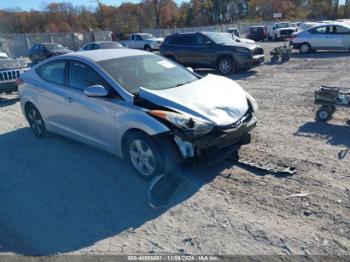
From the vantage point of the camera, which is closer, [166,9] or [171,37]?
[171,37]

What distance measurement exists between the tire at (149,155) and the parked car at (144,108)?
1 centimetres

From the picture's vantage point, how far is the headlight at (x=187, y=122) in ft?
12.6

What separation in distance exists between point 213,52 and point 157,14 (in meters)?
65.4

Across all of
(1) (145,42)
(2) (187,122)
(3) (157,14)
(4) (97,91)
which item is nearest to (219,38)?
(4) (97,91)

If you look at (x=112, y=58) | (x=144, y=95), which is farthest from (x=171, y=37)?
(x=144, y=95)

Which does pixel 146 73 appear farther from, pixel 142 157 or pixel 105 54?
pixel 142 157

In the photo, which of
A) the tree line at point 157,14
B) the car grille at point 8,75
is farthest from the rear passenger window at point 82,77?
the tree line at point 157,14

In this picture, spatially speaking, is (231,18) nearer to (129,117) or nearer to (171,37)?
(171,37)

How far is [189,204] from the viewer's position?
375 cm

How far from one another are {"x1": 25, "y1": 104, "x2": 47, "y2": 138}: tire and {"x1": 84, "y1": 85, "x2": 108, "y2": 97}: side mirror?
2.13 m

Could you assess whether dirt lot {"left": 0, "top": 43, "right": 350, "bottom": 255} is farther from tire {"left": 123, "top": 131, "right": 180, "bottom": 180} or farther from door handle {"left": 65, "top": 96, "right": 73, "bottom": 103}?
door handle {"left": 65, "top": 96, "right": 73, "bottom": 103}

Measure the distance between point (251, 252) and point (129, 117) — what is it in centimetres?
221

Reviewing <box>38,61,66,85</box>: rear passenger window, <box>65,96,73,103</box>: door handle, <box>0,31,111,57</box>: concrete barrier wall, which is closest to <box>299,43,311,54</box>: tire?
<box>38,61,66,85</box>: rear passenger window

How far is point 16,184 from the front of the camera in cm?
457
